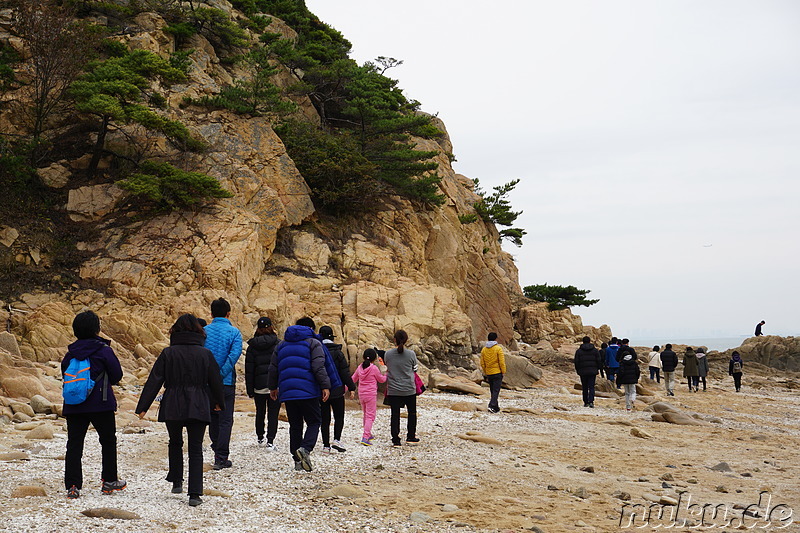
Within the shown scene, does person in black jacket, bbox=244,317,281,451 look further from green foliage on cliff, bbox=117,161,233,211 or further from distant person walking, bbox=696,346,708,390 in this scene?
distant person walking, bbox=696,346,708,390

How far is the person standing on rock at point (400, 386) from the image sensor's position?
10078 millimetres

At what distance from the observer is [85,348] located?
20.0 feet

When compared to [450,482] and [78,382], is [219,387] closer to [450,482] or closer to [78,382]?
[78,382]

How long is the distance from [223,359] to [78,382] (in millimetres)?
1870

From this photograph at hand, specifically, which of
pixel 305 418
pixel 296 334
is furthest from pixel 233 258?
pixel 305 418

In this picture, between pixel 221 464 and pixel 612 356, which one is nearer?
pixel 221 464

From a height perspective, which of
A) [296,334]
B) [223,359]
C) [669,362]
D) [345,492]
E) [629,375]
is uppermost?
[296,334]

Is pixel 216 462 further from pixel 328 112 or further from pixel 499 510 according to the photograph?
pixel 328 112

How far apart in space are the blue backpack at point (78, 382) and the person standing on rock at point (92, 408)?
0.02 metres

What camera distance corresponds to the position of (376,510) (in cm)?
629

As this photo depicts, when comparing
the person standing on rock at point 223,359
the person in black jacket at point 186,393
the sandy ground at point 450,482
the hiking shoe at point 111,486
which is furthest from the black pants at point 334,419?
the hiking shoe at point 111,486

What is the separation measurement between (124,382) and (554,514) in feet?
35.5

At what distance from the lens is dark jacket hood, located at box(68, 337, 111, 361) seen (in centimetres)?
605

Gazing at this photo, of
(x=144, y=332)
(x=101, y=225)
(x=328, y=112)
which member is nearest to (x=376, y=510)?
(x=144, y=332)
